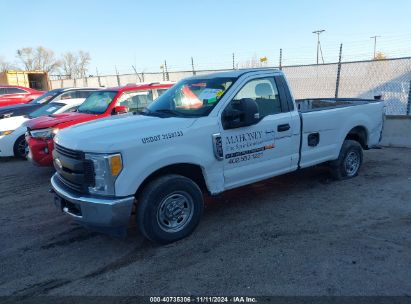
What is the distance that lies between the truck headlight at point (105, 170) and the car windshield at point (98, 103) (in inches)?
154

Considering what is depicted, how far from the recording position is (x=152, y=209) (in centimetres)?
368

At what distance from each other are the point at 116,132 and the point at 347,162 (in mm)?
4211

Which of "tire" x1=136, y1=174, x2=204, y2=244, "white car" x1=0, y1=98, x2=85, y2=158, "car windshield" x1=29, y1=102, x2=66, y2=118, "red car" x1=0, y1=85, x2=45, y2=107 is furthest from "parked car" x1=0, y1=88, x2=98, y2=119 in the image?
"tire" x1=136, y1=174, x2=204, y2=244

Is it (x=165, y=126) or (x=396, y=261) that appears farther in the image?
(x=165, y=126)

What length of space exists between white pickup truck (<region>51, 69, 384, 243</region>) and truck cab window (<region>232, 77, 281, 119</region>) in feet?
0.04

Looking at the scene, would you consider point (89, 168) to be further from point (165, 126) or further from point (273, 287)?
point (273, 287)

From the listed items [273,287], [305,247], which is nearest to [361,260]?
[305,247]

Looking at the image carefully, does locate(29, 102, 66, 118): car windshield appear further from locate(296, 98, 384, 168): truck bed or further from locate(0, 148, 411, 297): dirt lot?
locate(296, 98, 384, 168): truck bed

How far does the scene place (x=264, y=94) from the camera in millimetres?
4688

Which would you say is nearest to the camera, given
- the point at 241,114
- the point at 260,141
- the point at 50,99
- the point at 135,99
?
the point at 241,114

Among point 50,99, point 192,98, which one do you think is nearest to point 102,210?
point 192,98

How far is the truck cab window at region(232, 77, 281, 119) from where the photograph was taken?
14.8 feet

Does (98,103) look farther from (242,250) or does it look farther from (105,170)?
(242,250)

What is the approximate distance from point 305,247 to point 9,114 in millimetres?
9480
